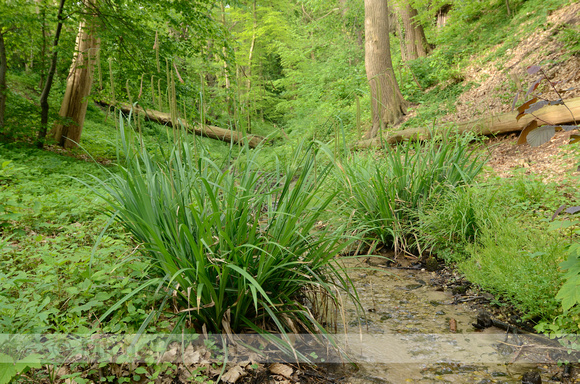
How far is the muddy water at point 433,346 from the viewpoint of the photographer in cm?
192

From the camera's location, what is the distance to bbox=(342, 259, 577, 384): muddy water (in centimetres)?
192

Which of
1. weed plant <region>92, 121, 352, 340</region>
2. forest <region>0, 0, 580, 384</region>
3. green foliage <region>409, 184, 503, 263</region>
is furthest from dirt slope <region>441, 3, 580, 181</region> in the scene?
weed plant <region>92, 121, 352, 340</region>

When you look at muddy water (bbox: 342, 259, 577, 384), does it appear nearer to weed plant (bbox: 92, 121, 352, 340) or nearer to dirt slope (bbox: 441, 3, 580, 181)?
weed plant (bbox: 92, 121, 352, 340)

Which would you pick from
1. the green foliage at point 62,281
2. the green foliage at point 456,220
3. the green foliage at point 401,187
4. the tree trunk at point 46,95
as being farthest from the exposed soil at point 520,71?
the tree trunk at point 46,95

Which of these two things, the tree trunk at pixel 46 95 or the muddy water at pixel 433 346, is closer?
the muddy water at pixel 433 346

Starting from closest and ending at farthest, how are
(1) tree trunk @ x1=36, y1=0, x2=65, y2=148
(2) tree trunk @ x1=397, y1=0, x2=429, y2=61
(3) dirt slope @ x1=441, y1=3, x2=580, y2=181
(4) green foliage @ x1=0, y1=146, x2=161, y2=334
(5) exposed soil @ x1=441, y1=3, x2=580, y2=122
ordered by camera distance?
(4) green foliage @ x1=0, y1=146, x2=161, y2=334 < (3) dirt slope @ x1=441, y1=3, x2=580, y2=181 < (5) exposed soil @ x1=441, y1=3, x2=580, y2=122 < (1) tree trunk @ x1=36, y1=0, x2=65, y2=148 < (2) tree trunk @ x1=397, y1=0, x2=429, y2=61

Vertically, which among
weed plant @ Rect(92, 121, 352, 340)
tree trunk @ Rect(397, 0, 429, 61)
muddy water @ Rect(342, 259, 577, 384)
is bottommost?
muddy water @ Rect(342, 259, 577, 384)

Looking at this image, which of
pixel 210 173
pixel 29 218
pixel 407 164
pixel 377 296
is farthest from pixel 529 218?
pixel 29 218

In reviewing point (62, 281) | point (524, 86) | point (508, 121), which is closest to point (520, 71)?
point (524, 86)

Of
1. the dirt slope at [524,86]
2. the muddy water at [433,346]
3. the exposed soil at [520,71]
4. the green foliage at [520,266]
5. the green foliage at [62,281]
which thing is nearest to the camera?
the green foliage at [62,281]

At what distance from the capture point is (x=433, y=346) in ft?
7.30

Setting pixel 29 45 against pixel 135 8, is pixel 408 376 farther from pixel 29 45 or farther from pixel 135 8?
pixel 29 45

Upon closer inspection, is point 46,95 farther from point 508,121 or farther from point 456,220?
point 508,121

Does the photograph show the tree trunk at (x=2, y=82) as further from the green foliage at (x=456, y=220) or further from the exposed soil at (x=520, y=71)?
the exposed soil at (x=520, y=71)
